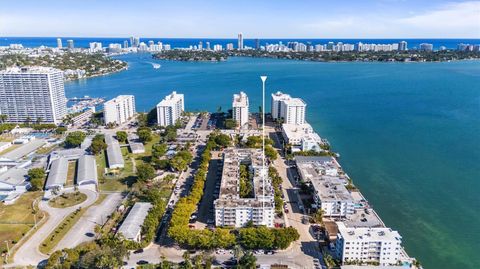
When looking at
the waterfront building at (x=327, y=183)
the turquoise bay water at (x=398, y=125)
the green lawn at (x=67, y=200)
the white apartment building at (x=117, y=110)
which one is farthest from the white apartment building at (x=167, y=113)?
the green lawn at (x=67, y=200)

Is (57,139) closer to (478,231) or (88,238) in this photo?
(88,238)

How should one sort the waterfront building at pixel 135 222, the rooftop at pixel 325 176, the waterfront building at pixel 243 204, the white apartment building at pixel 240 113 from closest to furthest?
the waterfront building at pixel 135 222 < the waterfront building at pixel 243 204 < the rooftop at pixel 325 176 < the white apartment building at pixel 240 113

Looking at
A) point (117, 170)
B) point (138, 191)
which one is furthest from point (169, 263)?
point (117, 170)

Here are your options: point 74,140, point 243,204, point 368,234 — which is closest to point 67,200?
point 74,140

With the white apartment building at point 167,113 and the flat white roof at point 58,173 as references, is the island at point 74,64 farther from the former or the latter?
the flat white roof at point 58,173


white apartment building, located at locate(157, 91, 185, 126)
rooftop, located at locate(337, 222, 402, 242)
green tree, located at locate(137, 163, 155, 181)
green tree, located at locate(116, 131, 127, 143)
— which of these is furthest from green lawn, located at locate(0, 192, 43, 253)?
white apartment building, located at locate(157, 91, 185, 126)

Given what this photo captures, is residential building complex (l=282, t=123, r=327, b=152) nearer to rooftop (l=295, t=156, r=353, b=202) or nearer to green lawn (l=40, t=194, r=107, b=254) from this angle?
rooftop (l=295, t=156, r=353, b=202)

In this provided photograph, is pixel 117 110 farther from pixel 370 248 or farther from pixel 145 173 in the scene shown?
pixel 370 248
